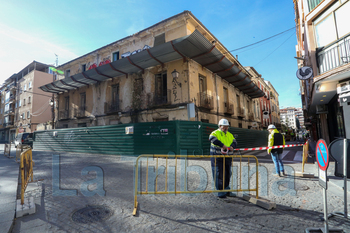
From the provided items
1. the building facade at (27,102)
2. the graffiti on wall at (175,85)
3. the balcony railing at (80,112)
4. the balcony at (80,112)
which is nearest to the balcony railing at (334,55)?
the graffiti on wall at (175,85)

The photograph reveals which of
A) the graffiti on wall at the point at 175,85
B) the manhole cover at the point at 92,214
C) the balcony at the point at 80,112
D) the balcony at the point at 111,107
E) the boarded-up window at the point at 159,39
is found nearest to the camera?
the manhole cover at the point at 92,214

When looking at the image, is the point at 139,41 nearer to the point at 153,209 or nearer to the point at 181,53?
the point at 181,53

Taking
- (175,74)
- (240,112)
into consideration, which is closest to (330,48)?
(175,74)

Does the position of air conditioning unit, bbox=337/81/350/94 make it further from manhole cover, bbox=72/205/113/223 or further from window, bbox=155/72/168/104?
window, bbox=155/72/168/104

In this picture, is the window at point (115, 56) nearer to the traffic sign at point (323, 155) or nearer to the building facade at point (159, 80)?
the building facade at point (159, 80)

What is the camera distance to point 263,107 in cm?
3297

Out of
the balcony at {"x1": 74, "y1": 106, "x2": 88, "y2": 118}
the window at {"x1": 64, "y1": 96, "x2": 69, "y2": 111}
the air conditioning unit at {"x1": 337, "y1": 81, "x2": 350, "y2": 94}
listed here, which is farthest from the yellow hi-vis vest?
the window at {"x1": 64, "y1": 96, "x2": 69, "y2": 111}

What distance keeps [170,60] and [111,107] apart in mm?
7292

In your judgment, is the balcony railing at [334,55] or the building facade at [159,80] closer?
the balcony railing at [334,55]

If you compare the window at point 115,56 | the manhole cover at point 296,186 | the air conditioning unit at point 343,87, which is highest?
Answer: the window at point 115,56

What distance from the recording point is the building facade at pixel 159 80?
44.8 ft

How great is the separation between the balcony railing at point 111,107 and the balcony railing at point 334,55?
14611 millimetres

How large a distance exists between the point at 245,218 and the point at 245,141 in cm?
1503

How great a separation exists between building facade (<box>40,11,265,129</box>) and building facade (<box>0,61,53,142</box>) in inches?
538
